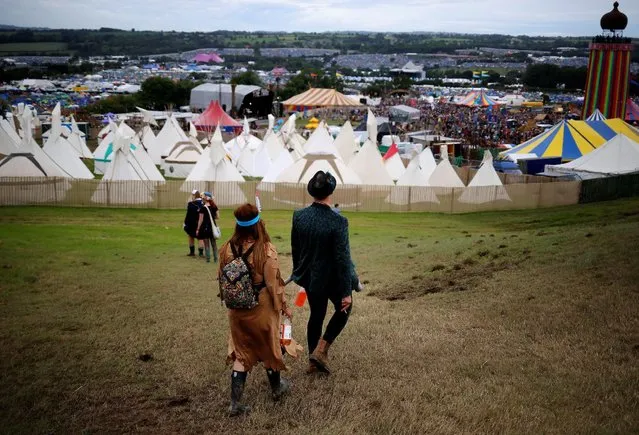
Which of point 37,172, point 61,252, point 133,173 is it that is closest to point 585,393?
point 61,252

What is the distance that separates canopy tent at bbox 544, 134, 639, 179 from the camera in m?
26.8

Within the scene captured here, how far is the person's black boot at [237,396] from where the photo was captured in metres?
5.18

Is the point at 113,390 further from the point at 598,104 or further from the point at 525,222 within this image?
the point at 598,104

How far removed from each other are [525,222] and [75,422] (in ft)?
61.6

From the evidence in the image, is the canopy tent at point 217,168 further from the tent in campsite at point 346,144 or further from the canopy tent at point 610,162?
the canopy tent at point 610,162

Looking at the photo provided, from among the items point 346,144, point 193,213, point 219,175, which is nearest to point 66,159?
point 219,175

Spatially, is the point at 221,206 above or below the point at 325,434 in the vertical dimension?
below

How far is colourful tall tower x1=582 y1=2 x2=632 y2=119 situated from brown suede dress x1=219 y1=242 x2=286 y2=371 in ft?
138

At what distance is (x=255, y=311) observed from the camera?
5.27m

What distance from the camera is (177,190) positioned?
83.5 feet

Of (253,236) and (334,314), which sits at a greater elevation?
(253,236)

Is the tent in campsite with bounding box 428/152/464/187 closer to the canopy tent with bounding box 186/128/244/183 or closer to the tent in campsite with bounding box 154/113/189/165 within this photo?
the canopy tent with bounding box 186/128/244/183

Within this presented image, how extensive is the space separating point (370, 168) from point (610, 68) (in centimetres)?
2099

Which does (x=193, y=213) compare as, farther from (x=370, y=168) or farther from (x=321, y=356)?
(x=370, y=168)
